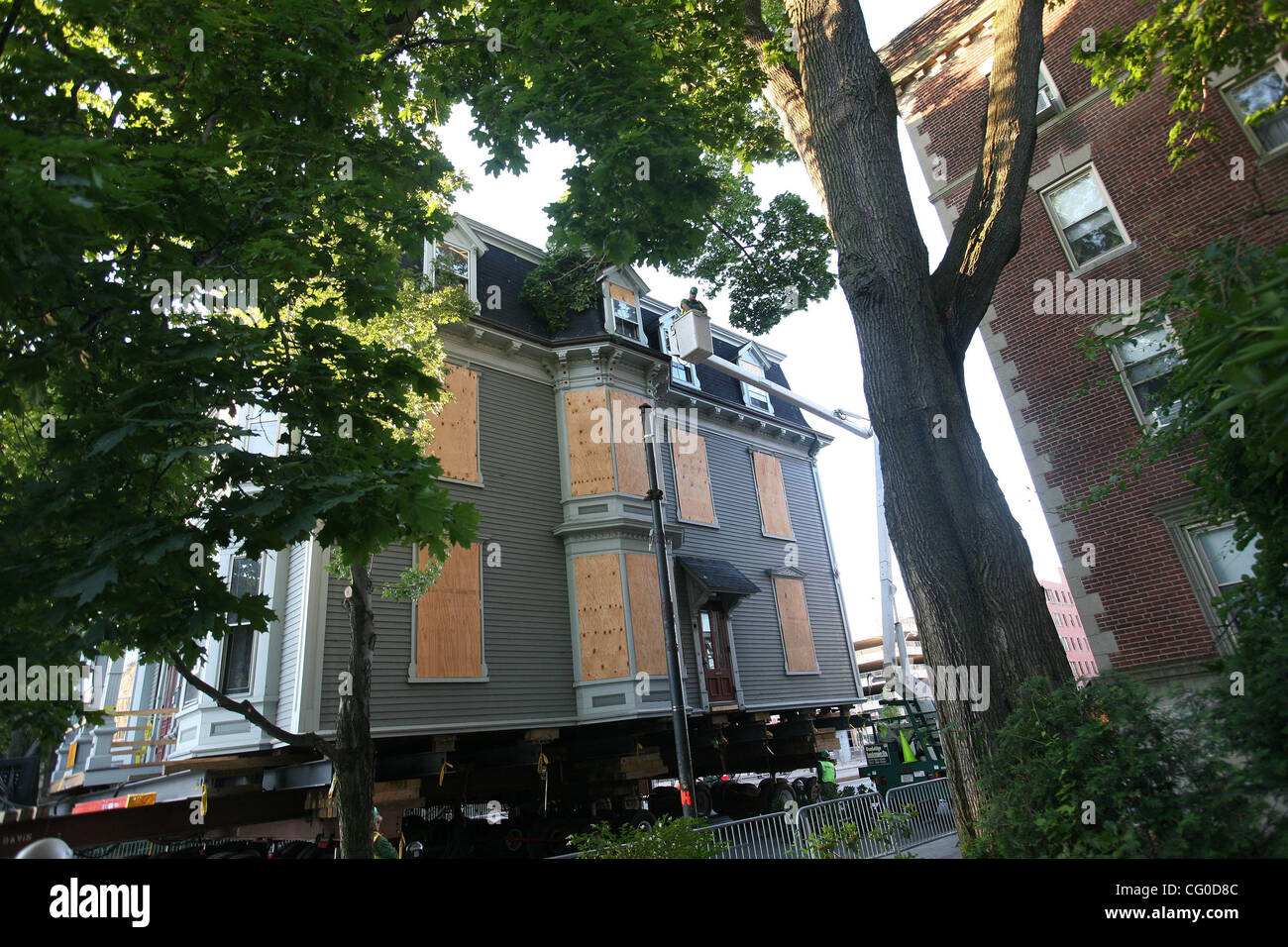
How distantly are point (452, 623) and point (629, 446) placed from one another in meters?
6.06

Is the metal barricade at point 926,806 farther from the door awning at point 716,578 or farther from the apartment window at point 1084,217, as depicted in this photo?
the apartment window at point 1084,217

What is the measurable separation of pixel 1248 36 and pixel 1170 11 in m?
1.14

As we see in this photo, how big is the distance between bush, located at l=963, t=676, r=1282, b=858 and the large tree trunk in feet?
2.64

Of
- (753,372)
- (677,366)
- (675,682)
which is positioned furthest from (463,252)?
(675,682)

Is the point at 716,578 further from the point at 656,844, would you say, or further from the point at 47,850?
the point at 47,850

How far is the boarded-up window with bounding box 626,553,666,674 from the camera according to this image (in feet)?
50.2

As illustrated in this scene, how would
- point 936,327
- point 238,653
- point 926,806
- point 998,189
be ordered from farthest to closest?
point 238,653 < point 926,806 < point 998,189 < point 936,327

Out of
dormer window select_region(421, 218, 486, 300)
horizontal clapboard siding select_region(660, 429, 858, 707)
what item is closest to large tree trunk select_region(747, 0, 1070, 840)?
dormer window select_region(421, 218, 486, 300)

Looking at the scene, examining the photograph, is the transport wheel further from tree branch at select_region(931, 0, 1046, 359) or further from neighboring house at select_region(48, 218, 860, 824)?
tree branch at select_region(931, 0, 1046, 359)

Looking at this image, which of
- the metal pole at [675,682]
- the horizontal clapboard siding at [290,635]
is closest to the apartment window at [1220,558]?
the metal pole at [675,682]

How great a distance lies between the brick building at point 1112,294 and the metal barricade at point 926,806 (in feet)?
12.1

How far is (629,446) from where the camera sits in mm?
17234

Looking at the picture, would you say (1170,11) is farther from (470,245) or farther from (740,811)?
(740,811)

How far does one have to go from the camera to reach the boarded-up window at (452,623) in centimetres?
1314
